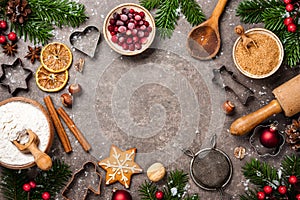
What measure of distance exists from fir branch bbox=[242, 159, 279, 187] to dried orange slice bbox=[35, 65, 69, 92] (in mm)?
701

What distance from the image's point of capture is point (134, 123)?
5.54ft

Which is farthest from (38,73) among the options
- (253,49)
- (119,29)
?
(253,49)

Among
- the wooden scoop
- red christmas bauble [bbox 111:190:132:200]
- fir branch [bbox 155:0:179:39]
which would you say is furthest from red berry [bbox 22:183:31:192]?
fir branch [bbox 155:0:179:39]

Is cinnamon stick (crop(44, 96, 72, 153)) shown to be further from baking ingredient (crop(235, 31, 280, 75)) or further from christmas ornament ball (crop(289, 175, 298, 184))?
christmas ornament ball (crop(289, 175, 298, 184))

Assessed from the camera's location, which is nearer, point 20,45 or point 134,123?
point 134,123

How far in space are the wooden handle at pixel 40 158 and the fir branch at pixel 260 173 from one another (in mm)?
660

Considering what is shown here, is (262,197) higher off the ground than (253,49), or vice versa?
(253,49)

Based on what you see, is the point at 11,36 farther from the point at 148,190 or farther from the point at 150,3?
the point at 148,190

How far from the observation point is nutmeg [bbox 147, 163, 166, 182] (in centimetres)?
170

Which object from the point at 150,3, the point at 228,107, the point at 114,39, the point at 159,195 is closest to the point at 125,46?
the point at 114,39

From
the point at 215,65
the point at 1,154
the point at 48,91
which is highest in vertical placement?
the point at 215,65

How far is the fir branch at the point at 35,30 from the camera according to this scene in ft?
5.84

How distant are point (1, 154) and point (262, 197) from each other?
88cm

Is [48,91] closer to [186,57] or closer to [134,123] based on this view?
[134,123]
